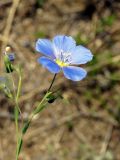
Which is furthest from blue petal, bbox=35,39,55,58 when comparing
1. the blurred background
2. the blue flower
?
the blurred background

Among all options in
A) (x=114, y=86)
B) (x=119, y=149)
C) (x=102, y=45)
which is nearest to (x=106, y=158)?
(x=119, y=149)

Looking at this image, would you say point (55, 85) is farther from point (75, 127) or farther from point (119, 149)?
point (119, 149)

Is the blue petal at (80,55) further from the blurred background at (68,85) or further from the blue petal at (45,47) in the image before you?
the blurred background at (68,85)

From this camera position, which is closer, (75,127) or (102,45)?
(75,127)

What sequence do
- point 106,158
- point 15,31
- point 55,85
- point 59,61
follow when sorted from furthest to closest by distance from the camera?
point 15,31 < point 55,85 < point 106,158 < point 59,61

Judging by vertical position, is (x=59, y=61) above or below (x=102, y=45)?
above

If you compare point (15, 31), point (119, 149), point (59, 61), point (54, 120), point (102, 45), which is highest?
point (59, 61)
